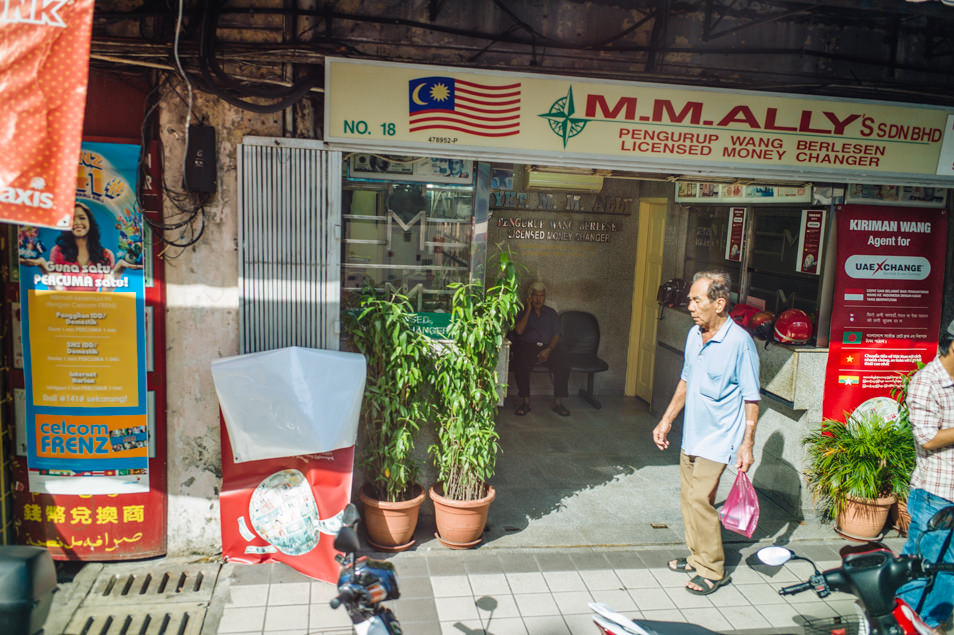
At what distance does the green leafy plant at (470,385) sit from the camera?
5.27 meters

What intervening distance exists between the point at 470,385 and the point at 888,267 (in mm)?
3662

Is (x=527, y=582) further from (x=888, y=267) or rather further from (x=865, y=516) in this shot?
(x=888, y=267)

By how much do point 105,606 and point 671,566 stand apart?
3744 millimetres

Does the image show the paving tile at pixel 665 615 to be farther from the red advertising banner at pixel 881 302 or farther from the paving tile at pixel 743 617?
the red advertising banner at pixel 881 302

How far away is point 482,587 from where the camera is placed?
4930mm

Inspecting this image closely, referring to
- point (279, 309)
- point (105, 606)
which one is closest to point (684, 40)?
point (279, 309)

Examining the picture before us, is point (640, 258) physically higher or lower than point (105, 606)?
higher

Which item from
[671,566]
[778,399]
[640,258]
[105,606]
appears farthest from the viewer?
[640,258]

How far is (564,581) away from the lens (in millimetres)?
5074

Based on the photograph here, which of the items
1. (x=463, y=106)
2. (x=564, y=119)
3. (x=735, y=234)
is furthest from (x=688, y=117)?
(x=735, y=234)

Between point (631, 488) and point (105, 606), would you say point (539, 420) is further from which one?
point (105, 606)

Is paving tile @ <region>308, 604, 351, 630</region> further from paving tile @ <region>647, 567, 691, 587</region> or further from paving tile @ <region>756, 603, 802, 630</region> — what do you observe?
paving tile @ <region>756, 603, 802, 630</region>

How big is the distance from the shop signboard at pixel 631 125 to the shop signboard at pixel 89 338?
4.92 ft

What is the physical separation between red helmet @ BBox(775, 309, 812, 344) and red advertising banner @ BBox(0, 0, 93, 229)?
5.39 meters
